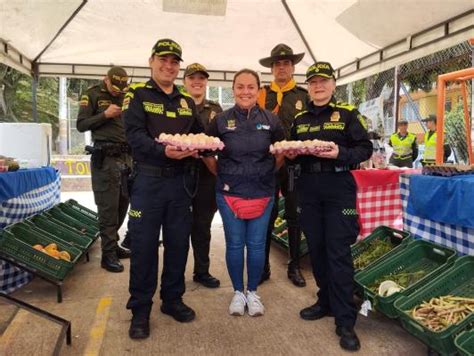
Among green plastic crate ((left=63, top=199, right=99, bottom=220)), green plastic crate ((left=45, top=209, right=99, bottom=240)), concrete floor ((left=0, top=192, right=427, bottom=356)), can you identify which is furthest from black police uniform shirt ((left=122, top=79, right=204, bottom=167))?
green plastic crate ((left=63, top=199, right=99, bottom=220))

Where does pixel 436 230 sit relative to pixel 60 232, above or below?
above

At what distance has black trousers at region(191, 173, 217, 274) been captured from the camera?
152 inches

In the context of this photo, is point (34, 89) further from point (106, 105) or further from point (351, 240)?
point (351, 240)

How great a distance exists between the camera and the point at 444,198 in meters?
3.18

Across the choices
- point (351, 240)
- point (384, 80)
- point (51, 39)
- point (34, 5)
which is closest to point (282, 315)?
point (351, 240)

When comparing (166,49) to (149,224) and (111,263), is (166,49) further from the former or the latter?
(111,263)

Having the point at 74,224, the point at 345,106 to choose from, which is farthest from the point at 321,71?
the point at 74,224

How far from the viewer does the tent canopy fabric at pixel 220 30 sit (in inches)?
181

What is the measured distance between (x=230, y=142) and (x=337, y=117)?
824 millimetres

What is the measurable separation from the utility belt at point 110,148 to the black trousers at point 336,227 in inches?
87.1

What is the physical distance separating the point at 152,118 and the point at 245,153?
29.5 inches

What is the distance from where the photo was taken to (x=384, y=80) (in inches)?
573

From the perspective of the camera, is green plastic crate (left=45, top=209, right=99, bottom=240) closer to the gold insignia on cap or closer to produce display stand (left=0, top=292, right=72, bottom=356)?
produce display stand (left=0, top=292, right=72, bottom=356)

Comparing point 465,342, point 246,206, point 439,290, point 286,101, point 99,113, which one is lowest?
point 465,342
